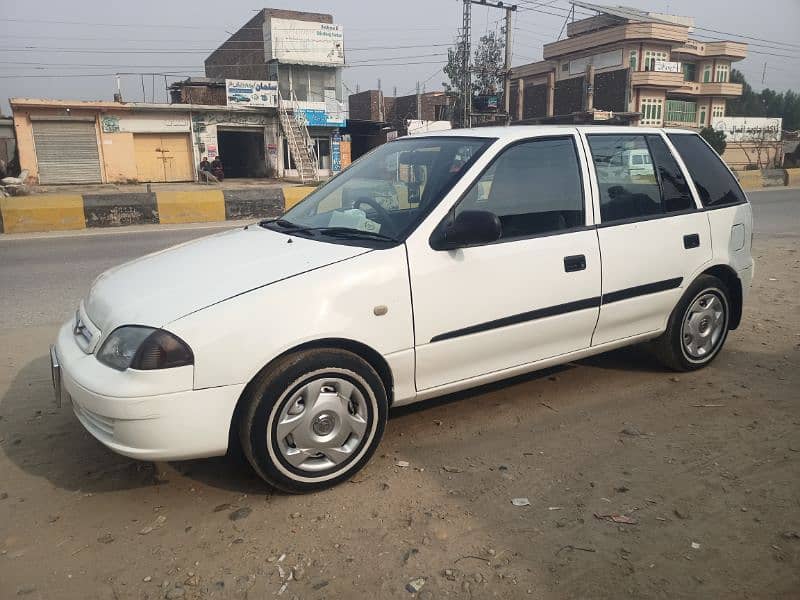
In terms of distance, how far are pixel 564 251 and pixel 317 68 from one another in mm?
36807

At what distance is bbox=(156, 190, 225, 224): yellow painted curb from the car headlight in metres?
11.5

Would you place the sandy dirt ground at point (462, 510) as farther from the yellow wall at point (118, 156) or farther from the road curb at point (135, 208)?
the yellow wall at point (118, 156)

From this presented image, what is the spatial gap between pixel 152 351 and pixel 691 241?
11.3 feet

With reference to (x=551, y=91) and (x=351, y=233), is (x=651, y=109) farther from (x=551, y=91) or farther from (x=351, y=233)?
(x=351, y=233)

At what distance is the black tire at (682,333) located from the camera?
4328 mm

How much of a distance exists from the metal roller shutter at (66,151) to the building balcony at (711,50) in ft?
163

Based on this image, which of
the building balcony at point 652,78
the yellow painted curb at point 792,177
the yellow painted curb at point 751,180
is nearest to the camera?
the yellow painted curb at point 751,180

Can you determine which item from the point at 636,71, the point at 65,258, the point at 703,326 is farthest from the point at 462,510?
the point at 636,71

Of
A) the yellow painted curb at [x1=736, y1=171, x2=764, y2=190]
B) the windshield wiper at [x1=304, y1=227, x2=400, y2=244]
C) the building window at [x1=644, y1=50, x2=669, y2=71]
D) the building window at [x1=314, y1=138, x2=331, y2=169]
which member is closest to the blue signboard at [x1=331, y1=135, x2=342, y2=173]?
the building window at [x1=314, y1=138, x2=331, y2=169]

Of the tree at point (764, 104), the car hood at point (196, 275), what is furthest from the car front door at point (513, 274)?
the tree at point (764, 104)

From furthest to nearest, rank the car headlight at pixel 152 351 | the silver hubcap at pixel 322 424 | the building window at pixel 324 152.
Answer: the building window at pixel 324 152, the silver hubcap at pixel 322 424, the car headlight at pixel 152 351

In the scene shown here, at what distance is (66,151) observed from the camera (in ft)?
98.7

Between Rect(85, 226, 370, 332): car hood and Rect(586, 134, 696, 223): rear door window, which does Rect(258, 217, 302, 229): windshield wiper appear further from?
Rect(586, 134, 696, 223): rear door window

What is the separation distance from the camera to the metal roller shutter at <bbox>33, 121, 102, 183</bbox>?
29.6m
